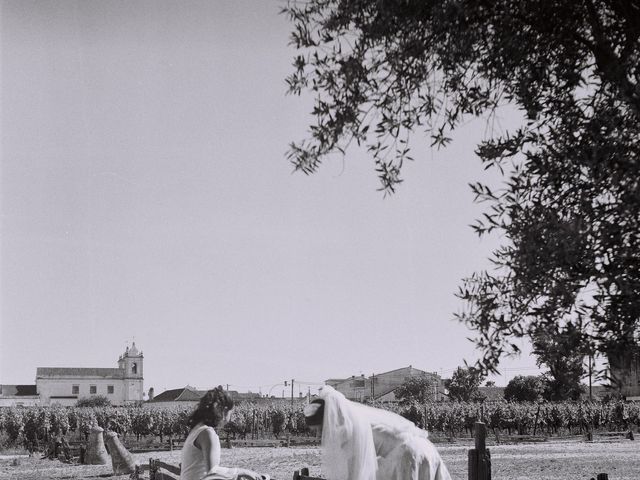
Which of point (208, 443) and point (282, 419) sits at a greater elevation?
point (208, 443)

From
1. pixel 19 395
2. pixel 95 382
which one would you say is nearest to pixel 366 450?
pixel 19 395

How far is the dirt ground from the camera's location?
21.0m

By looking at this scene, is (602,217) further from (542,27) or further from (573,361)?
(542,27)

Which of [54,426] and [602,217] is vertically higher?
[602,217]

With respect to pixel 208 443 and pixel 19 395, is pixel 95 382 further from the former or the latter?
pixel 208 443

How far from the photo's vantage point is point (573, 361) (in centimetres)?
422

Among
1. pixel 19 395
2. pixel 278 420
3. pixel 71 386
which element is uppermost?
pixel 71 386

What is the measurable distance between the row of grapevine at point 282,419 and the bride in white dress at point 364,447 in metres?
39.6

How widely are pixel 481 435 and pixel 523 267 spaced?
3.24m

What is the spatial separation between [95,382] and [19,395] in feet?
43.4

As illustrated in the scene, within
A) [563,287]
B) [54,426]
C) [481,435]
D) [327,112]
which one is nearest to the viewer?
[563,287]

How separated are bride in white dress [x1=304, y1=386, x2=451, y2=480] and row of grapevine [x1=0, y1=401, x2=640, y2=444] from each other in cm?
3955

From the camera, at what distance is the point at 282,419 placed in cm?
4825

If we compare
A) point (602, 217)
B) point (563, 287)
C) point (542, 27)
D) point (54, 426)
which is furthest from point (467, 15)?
point (54, 426)
